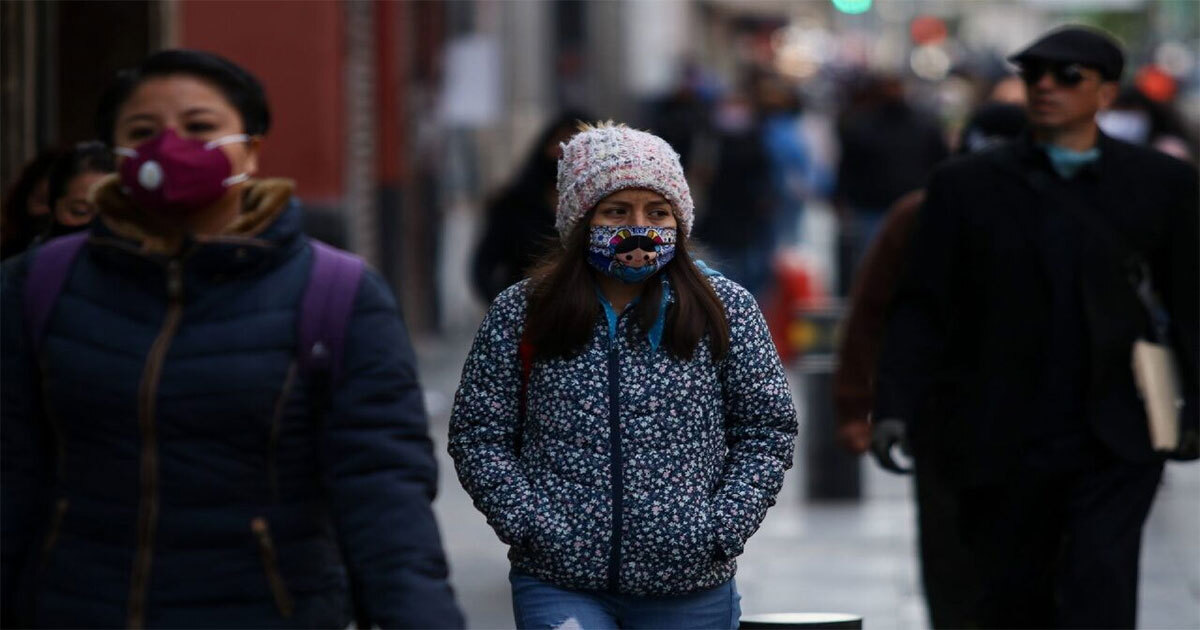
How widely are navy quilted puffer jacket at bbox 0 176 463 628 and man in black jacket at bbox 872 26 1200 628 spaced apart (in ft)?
7.49

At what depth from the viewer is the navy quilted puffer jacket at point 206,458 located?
4.03 m

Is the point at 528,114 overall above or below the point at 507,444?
below

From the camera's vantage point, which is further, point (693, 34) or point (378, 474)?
point (693, 34)

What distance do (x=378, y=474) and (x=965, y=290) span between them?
262cm

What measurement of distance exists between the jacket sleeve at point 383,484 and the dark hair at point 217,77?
450 mm

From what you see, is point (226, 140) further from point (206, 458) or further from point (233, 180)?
point (206, 458)

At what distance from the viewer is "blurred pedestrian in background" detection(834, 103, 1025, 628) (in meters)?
6.25

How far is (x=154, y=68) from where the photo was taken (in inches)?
171

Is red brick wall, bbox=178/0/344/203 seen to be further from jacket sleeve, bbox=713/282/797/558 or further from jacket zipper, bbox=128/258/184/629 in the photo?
jacket zipper, bbox=128/258/184/629

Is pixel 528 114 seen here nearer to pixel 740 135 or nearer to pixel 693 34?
pixel 740 135

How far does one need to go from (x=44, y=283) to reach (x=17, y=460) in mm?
314

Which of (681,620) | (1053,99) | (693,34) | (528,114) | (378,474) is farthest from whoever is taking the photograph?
(693,34)

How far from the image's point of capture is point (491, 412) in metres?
4.42

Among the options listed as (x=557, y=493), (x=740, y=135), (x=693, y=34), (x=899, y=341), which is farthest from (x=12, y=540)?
(x=693, y=34)
